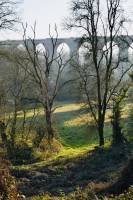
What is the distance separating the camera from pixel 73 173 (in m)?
21.6

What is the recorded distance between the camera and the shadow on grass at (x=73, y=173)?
18.6 meters

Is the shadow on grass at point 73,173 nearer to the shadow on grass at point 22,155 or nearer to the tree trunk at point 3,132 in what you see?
the shadow on grass at point 22,155

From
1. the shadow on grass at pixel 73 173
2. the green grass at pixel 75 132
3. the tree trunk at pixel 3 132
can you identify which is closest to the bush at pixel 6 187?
the shadow on grass at pixel 73 173

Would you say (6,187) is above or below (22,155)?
above

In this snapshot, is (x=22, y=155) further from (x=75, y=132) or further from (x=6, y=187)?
(x=75, y=132)

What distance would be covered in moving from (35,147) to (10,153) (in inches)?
73.3

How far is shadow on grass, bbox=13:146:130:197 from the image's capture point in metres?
18.6

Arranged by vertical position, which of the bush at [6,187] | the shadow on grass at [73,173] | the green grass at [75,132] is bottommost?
the green grass at [75,132]

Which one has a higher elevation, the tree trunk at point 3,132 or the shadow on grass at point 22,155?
the tree trunk at point 3,132

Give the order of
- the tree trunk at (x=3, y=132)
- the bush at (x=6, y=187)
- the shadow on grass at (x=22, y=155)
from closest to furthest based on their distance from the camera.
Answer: the bush at (x=6, y=187) → the shadow on grass at (x=22, y=155) → the tree trunk at (x=3, y=132)

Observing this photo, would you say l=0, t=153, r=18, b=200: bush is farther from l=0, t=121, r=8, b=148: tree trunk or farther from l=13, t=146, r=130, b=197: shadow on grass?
l=0, t=121, r=8, b=148: tree trunk

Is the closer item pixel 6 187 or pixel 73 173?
pixel 6 187

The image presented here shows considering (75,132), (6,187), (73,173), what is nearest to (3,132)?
(73,173)

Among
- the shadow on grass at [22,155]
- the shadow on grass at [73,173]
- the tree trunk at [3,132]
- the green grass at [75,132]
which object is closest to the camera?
the shadow on grass at [73,173]
